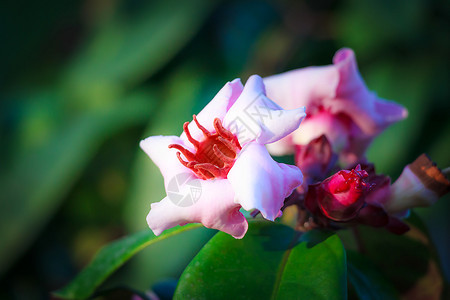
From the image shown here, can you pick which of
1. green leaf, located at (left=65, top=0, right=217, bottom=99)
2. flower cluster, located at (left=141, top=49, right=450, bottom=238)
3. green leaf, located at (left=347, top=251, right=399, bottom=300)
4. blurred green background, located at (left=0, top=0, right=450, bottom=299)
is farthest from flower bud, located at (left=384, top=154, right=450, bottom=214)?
green leaf, located at (left=65, top=0, right=217, bottom=99)

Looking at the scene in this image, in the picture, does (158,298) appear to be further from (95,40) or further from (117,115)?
(95,40)

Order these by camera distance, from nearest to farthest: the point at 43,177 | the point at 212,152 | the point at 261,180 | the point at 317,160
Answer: the point at 261,180, the point at 212,152, the point at 317,160, the point at 43,177

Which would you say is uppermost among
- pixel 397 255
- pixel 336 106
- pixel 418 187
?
pixel 336 106

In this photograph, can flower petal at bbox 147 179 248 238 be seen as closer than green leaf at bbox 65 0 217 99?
Yes

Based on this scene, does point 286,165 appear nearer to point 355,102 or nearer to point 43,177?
point 355,102

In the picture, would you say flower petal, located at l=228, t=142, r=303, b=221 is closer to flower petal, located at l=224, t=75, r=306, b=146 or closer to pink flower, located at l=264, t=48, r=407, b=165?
flower petal, located at l=224, t=75, r=306, b=146

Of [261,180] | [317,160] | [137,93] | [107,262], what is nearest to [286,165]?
[261,180]

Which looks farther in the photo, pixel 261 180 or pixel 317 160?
pixel 317 160
